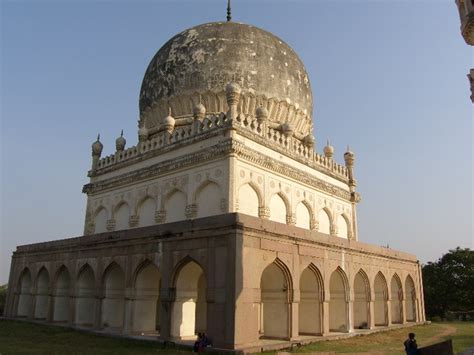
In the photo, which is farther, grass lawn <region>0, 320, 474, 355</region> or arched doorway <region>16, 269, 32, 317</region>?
arched doorway <region>16, 269, 32, 317</region>

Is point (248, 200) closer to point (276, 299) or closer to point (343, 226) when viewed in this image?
point (276, 299)

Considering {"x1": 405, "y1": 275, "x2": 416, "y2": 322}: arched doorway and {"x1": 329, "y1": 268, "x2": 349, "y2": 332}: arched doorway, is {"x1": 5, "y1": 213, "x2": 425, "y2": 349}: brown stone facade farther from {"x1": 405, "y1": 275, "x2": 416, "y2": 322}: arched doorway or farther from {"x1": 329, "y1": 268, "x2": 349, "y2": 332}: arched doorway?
{"x1": 405, "y1": 275, "x2": 416, "y2": 322}: arched doorway

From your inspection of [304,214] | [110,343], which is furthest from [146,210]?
[110,343]

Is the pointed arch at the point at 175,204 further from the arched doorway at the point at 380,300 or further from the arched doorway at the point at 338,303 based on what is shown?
the arched doorway at the point at 380,300

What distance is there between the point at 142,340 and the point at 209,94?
336 inches

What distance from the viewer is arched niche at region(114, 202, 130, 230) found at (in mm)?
15202

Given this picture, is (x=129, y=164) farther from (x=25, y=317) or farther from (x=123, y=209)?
(x=25, y=317)

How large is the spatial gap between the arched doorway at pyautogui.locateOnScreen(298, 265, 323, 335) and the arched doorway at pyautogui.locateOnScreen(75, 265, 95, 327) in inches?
237

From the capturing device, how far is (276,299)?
10.5 m

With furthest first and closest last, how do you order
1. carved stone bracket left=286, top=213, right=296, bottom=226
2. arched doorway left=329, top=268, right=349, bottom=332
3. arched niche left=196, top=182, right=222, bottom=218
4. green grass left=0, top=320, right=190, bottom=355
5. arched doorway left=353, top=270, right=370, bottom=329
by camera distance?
1. carved stone bracket left=286, top=213, right=296, bottom=226
2. arched doorway left=353, top=270, right=370, bottom=329
3. arched doorway left=329, top=268, right=349, bottom=332
4. arched niche left=196, top=182, right=222, bottom=218
5. green grass left=0, top=320, right=190, bottom=355

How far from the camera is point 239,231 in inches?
353

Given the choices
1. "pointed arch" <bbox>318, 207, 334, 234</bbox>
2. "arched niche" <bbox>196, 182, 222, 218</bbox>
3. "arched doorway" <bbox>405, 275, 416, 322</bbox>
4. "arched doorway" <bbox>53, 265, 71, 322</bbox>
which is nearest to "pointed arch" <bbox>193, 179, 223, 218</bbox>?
"arched niche" <bbox>196, 182, 222, 218</bbox>

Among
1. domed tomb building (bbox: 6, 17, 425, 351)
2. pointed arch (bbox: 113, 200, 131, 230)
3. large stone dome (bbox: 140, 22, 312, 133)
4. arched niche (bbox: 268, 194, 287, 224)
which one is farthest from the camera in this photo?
large stone dome (bbox: 140, 22, 312, 133)

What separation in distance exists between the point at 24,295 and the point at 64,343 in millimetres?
7392
